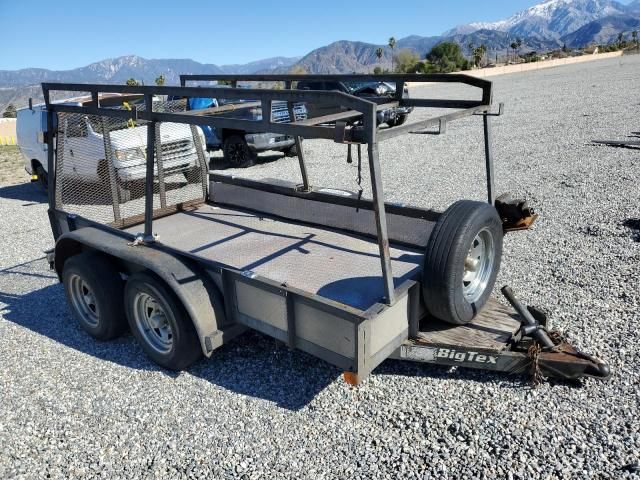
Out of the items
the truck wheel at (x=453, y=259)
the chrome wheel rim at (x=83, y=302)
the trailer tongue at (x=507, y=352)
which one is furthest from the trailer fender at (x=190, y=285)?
the truck wheel at (x=453, y=259)

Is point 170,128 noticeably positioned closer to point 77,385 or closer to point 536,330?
point 77,385

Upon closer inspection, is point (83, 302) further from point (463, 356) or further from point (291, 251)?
point (463, 356)

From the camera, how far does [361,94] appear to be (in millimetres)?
12516

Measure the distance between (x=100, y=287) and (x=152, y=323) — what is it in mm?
548

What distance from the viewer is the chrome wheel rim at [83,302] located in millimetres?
4504

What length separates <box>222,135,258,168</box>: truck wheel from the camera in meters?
11.8

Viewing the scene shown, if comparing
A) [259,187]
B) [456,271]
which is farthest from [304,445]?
[259,187]

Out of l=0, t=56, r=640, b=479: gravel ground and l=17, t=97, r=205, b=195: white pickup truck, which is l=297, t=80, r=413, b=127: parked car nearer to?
l=17, t=97, r=205, b=195: white pickup truck

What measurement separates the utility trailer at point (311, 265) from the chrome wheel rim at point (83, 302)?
0.01 metres

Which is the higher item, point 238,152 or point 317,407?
point 238,152

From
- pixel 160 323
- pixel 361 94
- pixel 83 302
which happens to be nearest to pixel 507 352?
pixel 160 323

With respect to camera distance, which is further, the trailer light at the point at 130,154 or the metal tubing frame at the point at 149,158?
the trailer light at the point at 130,154

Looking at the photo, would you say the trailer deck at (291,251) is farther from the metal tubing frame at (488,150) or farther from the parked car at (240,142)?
the parked car at (240,142)

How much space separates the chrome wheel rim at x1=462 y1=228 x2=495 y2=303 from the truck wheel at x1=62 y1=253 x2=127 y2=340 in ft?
9.01
